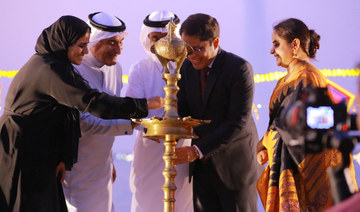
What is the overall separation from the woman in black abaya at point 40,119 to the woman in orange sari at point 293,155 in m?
0.68

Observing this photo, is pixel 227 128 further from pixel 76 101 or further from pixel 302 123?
pixel 302 123

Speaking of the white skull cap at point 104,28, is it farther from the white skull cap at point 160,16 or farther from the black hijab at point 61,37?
the black hijab at point 61,37

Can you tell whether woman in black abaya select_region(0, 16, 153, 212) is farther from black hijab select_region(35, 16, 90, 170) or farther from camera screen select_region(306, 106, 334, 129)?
camera screen select_region(306, 106, 334, 129)

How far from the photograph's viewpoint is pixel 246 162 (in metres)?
3.22

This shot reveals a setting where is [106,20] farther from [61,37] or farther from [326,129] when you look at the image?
[326,129]

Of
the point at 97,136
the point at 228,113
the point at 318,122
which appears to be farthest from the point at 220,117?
the point at 318,122

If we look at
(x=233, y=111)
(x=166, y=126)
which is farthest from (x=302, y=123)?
(x=233, y=111)

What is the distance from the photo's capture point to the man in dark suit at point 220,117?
3135 mm

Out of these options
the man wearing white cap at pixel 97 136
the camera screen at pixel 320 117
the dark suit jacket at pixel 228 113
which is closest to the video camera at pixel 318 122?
the camera screen at pixel 320 117

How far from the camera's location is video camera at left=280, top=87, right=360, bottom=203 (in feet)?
3.90

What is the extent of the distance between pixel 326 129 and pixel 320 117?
29 millimetres

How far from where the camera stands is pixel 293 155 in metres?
2.76

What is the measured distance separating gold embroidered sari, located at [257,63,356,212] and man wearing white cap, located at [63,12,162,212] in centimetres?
93

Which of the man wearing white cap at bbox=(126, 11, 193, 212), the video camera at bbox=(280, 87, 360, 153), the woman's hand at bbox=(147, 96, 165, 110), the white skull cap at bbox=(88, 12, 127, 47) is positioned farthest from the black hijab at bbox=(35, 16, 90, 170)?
the video camera at bbox=(280, 87, 360, 153)
